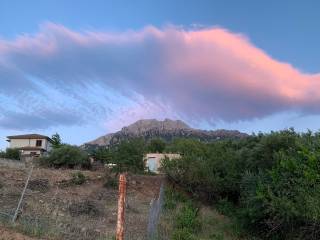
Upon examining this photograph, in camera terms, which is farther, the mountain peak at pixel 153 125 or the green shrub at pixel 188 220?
the mountain peak at pixel 153 125

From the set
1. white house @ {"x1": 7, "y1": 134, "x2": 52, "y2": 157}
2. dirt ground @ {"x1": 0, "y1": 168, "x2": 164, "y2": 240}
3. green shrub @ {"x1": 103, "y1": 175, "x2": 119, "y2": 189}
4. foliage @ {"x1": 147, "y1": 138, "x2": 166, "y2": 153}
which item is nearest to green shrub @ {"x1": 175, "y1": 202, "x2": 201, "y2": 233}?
dirt ground @ {"x1": 0, "y1": 168, "x2": 164, "y2": 240}

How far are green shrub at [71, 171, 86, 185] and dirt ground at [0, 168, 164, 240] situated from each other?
8.0 inches

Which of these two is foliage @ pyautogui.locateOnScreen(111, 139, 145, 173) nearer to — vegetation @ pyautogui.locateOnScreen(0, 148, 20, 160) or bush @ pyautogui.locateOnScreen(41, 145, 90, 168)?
bush @ pyautogui.locateOnScreen(41, 145, 90, 168)

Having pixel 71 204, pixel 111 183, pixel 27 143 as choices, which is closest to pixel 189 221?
pixel 71 204

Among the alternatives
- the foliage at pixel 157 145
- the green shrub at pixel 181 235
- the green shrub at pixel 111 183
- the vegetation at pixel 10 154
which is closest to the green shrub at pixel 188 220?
the green shrub at pixel 181 235

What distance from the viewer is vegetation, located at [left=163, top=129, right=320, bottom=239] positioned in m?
21.8

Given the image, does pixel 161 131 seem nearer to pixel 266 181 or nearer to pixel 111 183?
pixel 111 183

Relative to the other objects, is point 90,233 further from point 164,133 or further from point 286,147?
point 164,133

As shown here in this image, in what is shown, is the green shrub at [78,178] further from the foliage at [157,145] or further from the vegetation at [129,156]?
the foliage at [157,145]

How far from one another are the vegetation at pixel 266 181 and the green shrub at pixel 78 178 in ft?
18.9

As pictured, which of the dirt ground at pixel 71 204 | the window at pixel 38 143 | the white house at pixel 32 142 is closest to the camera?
the dirt ground at pixel 71 204

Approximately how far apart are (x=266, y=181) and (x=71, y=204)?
1017cm

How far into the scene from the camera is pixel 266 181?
2612 centimetres

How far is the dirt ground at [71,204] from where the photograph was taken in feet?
55.3
